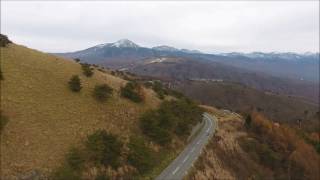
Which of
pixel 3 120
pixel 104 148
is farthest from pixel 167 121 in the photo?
pixel 3 120

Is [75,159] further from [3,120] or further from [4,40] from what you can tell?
[4,40]

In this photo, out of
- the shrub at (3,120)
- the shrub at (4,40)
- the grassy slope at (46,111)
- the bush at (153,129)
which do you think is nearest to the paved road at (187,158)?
the bush at (153,129)

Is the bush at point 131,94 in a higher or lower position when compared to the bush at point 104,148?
higher

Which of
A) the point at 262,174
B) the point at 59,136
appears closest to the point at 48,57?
the point at 59,136

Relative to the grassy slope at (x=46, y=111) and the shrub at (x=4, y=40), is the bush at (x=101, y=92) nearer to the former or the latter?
the grassy slope at (x=46, y=111)

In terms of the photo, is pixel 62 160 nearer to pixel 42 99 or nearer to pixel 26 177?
pixel 26 177

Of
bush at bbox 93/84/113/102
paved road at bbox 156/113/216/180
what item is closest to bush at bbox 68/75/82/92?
bush at bbox 93/84/113/102
